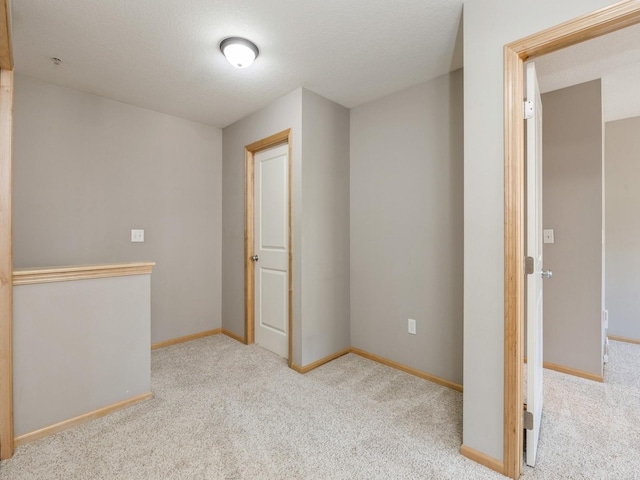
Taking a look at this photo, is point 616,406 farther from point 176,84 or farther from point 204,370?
point 176,84

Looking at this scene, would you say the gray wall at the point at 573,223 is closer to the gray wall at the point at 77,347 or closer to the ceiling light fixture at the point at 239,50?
the ceiling light fixture at the point at 239,50

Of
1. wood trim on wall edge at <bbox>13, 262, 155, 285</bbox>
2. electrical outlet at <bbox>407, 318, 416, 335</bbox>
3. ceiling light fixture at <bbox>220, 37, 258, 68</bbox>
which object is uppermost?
ceiling light fixture at <bbox>220, 37, 258, 68</bbox>

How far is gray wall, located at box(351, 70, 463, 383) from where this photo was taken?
91.5 inches

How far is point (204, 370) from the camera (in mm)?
2592

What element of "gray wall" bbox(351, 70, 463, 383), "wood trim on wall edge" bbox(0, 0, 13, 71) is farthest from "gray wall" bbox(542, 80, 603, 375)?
"wood trim on wall edge" bbox(0, 0, 13, 71)

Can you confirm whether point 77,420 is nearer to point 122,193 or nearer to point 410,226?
point 122,193

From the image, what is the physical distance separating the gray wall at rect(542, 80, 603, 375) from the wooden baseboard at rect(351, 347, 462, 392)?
39.7 inches

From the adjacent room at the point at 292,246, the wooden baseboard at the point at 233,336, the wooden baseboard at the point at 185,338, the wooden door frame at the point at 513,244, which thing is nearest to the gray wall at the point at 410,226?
the adjacent room at the point at 292,246

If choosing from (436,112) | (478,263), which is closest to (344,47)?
(436,112)

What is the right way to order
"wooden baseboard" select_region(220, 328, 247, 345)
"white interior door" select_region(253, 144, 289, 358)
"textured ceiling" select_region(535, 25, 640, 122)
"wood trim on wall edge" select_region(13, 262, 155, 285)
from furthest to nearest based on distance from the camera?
"wooden baseboard" select_region(220, 328, 247, 345)
"white interior door" select_region(253, 144, 289, 358)
"textured ceiling" select_region(535, 25, 640, 122)
"wood trim on wall edge" select_region(13, 262, 155, 285)

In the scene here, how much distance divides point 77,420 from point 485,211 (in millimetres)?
2593

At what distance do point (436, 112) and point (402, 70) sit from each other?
416mm

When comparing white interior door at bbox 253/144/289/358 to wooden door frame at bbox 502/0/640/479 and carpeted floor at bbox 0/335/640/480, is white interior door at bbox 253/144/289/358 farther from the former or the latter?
wooden door frame at bbox 502/0/640/479

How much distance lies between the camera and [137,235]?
3008mm
